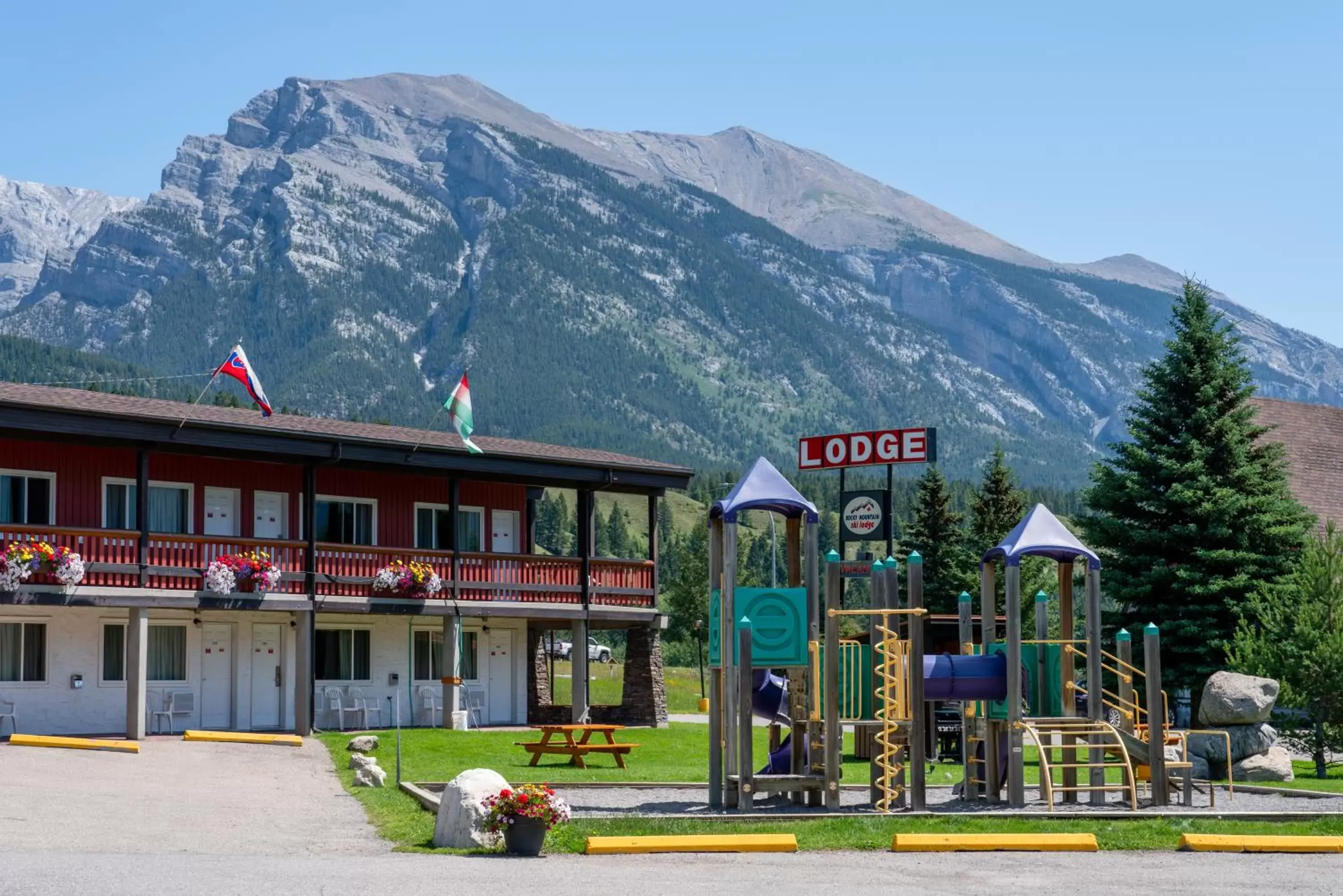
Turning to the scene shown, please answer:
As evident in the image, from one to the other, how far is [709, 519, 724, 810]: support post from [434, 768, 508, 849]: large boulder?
4.48m

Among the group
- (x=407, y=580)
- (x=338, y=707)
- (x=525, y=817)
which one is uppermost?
(x=407, y=580)

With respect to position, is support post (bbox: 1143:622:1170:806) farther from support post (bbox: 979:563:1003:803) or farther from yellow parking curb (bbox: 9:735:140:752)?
yellow parking curb (bbox: 9:735:140:752)

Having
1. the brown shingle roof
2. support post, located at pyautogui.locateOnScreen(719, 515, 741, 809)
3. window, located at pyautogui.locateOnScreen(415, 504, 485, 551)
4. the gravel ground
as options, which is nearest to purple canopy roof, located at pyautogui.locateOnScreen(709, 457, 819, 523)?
support post, located at pyautogui.locateOnScreen(719, 515, 741, 809)

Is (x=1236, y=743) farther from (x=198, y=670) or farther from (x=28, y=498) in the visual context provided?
(x=28, y=498)

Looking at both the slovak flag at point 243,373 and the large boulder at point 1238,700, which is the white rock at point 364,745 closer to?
the slovak flag at point 243,373

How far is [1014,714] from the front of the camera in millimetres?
21297

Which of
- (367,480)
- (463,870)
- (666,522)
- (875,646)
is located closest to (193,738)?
(367,480)

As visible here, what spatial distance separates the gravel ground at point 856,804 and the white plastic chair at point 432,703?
46.9 ft

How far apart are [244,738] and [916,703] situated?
1568cm

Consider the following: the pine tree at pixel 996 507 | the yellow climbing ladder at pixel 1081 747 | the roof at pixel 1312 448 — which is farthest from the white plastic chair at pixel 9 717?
the roof at pixel 1312 448

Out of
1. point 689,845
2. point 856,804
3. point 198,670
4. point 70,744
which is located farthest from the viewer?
point 198,670

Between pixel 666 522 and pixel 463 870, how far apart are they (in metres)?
155

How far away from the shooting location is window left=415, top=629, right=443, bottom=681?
40.6m

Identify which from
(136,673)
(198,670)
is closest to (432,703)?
(198,670)
